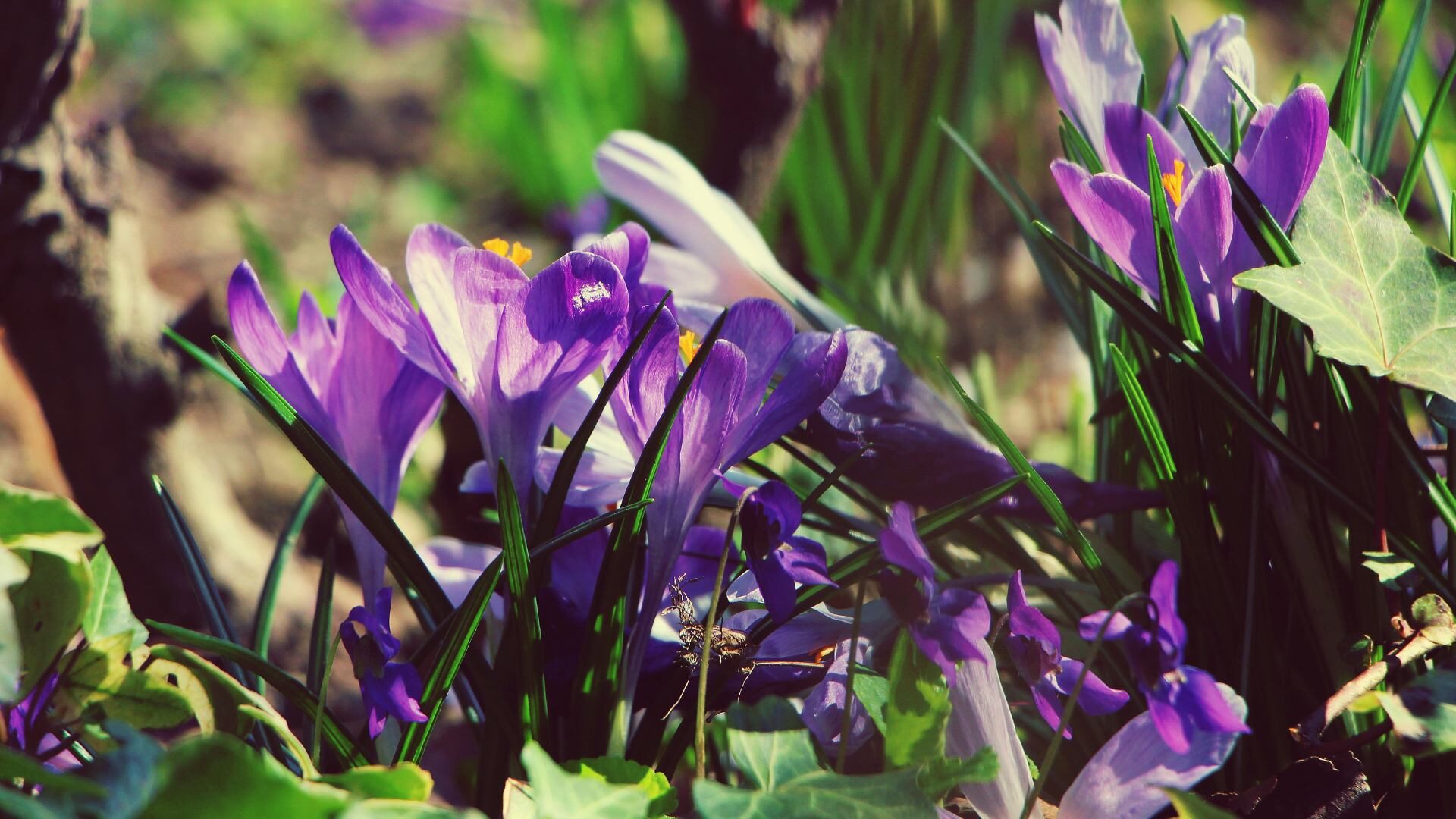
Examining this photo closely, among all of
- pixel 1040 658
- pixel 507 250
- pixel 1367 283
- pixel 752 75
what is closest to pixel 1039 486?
pixel 1040 658

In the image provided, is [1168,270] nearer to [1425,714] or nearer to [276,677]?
[1425,714]

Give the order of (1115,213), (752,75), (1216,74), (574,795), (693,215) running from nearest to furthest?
(574,795) → (1115,213) → (1216,74) → (693,215) → (752,75)

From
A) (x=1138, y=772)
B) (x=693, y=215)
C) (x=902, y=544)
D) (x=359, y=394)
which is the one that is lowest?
(x=1138, y=772)

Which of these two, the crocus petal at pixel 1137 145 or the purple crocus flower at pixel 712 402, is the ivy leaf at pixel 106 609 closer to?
the purple crocus flower at pixel 712 402

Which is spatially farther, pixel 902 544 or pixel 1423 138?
pixel 1423 138

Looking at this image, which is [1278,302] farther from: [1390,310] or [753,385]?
[753,385]

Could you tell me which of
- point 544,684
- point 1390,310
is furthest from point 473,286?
point 1390,310

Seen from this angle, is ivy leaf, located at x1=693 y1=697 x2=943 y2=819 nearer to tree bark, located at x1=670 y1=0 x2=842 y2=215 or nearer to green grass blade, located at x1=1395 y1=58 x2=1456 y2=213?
green grass blade, located at x1=1395 y1=58 x2=1456 y2=213
